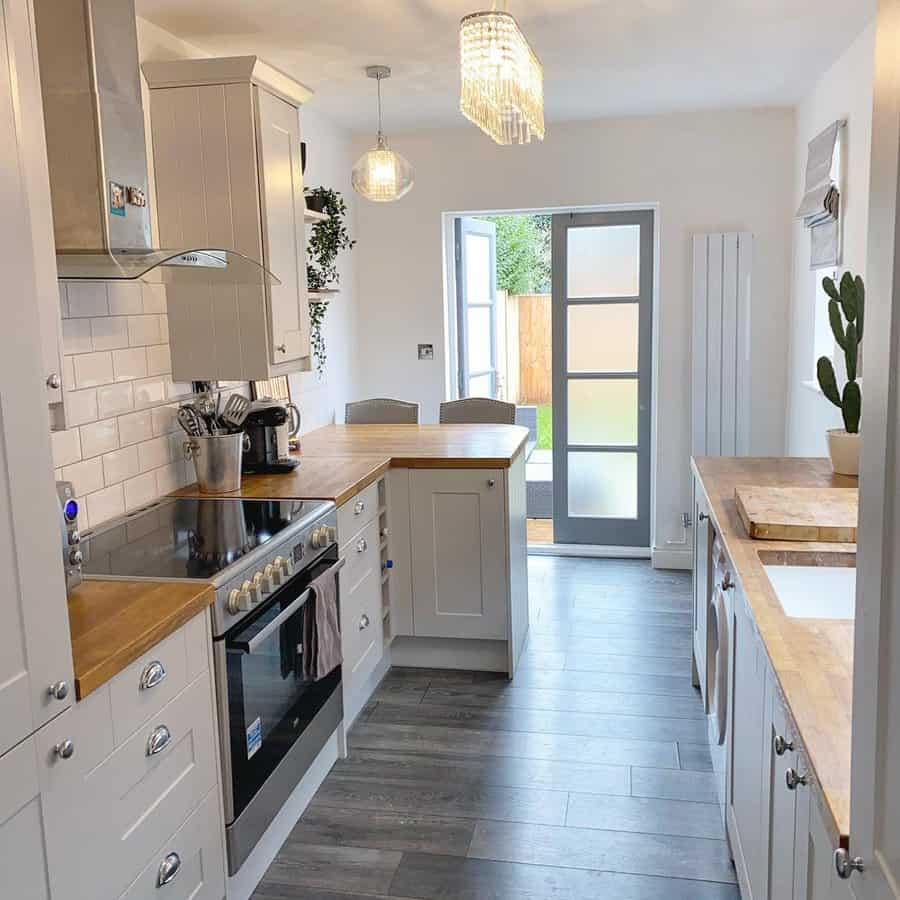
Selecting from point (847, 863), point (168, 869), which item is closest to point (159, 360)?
point (168, 869)

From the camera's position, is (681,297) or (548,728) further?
(681,297)

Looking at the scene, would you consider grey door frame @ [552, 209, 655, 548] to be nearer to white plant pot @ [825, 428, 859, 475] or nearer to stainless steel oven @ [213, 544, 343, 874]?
white plant pot @ [825, 428, 859, 475]

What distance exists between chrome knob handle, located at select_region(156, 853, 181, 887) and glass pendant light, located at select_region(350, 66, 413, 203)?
2.83 m

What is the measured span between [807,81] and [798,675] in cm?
356

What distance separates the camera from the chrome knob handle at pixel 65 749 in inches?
58.2

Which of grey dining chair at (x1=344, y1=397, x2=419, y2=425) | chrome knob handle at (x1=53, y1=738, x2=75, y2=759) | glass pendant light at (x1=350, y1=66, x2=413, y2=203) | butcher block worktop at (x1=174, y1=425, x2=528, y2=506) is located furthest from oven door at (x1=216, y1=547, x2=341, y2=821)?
grey dining chair at (x1=344, y1=397, x2=419, y2=425)

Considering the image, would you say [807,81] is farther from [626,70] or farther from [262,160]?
[262,160]

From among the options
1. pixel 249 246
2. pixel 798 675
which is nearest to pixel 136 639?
pixel 798 675

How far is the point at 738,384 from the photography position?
16.2ft

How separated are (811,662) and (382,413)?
3.39 metres

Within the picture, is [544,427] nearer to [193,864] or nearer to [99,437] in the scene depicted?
[99,437]

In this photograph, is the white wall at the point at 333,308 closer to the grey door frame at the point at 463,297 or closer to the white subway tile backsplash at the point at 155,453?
the grey door frame at the point at 463,297

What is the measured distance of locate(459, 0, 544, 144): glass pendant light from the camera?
7.45ft

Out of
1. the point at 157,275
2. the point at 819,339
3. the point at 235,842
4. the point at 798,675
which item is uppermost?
the point at 157,275
